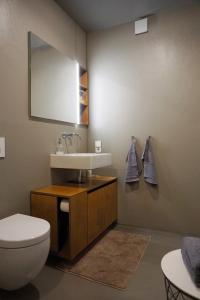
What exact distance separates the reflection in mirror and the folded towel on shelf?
1.64m

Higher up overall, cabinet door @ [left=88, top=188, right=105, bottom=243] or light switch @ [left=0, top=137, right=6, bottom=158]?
light switch @ [left=0, top=137, right=6, bottom=158]

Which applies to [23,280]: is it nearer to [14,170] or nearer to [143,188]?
[14,170]

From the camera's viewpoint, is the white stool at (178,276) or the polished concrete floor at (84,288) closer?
the white stool at (178,276)

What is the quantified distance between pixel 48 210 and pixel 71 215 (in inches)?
9.3

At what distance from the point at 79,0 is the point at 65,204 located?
213 cm

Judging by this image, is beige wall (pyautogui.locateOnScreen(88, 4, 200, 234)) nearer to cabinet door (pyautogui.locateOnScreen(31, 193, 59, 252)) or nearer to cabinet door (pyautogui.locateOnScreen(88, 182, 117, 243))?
cabinet door (pyautogui.locateOnScreen(88, 182, 117, 243))

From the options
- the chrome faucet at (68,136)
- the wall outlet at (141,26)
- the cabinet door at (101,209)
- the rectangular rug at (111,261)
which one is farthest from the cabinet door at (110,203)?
the wall outlet at (141,26)

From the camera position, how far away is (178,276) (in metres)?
1.06

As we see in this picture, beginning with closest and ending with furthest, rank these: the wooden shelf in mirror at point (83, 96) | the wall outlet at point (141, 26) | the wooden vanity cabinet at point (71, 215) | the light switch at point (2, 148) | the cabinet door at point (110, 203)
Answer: the light switch at point (2, 148)
the wooden vanity cabinet at point (71, 215)
the cabinet door at point (110, 203)
the wall outlet at point (141, 26)
the wooden shelf in mirror at point (83, 96)

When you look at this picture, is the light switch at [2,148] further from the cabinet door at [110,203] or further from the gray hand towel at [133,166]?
the gray hand towel at [133,166]

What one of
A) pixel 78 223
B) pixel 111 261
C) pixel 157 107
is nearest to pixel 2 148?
pixel 78 223

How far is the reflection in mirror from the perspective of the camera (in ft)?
6.64

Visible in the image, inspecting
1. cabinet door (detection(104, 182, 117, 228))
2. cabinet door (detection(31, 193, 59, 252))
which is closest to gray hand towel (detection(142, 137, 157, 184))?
cabinet door (detection(104, 182, 117, 228))

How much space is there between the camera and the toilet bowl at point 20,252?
1271 millimetres
